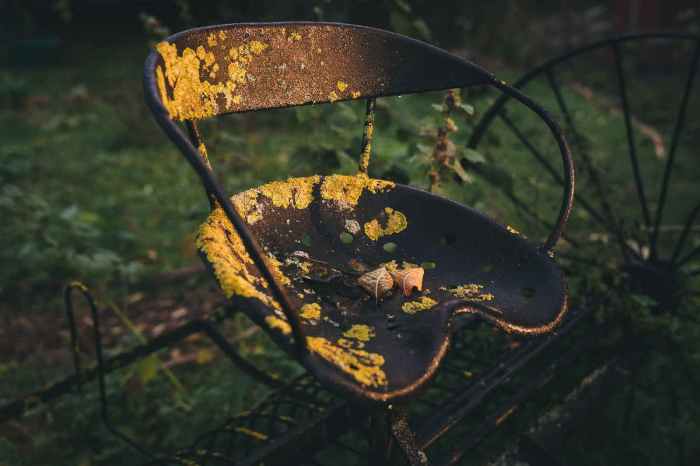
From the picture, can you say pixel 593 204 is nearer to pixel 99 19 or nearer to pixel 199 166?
pixel 199 166

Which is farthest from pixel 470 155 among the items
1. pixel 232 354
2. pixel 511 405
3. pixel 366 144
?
pixel 232 354

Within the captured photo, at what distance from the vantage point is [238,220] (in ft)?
3.36

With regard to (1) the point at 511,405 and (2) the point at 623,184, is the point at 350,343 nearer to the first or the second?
(1) the point at 511,405

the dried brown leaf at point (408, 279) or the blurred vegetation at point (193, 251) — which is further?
the blurred vegetation at point (193, 251)

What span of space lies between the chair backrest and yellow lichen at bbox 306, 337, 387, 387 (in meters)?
0.62

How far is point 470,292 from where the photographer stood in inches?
56.3

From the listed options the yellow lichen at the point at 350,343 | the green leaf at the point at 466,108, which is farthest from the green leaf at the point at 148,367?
the green leaf at the point at 466,108

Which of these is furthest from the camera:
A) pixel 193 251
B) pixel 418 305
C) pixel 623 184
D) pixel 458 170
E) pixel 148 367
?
pixel 623 184

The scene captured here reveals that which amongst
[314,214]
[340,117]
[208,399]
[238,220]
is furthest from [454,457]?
[340,117]

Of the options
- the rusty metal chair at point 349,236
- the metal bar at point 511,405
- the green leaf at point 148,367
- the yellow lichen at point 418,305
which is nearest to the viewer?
the rusty metal chair at point 349,236

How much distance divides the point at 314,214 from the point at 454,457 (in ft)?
2.35

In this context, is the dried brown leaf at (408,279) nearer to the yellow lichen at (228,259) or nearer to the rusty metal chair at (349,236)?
the rusty metal chair at (349,236)

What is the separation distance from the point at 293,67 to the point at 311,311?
0.69 m

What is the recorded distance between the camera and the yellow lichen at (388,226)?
1.66 m
